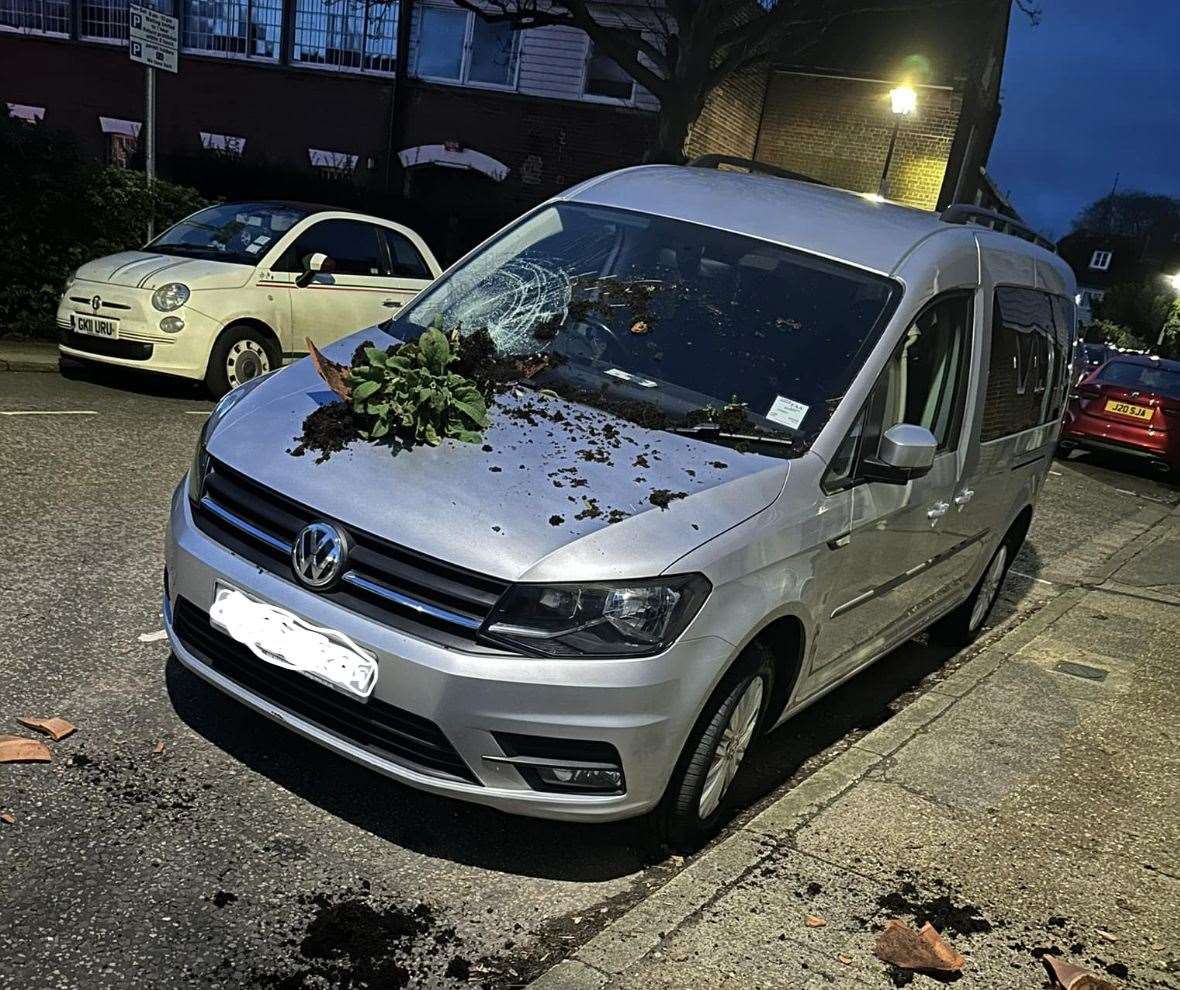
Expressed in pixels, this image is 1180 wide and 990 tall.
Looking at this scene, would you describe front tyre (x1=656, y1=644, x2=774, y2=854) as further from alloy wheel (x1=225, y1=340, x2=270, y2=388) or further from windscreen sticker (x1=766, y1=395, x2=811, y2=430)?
alloy wheel (x1=225, y1=340, x2=270, y2=388)

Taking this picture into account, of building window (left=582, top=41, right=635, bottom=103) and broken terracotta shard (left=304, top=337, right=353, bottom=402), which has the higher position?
building window (left=582, top=41, right=635, bottom=103)

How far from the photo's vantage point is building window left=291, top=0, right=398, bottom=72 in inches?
848

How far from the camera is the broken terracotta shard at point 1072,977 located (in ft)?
9.59

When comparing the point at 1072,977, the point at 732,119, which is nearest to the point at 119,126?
the point at 732,119

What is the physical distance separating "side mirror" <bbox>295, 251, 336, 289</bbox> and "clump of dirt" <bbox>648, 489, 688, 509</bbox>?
647 cm

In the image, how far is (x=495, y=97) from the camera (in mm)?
21125

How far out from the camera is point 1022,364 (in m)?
5.30

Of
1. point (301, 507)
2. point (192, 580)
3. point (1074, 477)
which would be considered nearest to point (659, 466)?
point (301, 507)

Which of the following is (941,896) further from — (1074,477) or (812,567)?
(1074,477)

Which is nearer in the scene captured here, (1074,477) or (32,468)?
(32,468)

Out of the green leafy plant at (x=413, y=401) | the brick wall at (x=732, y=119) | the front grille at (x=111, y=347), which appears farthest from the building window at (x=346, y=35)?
the green leafy plant at (x=413, y=401)

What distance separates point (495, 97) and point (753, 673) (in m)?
19.8

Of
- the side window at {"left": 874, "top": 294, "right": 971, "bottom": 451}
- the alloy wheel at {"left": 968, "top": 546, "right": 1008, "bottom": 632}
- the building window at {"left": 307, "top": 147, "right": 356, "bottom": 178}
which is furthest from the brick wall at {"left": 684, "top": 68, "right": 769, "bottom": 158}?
the side window at {"left": 874, "top": 294, "right": 971, "bottom": 451}

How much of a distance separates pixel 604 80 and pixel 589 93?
39 centimetres
